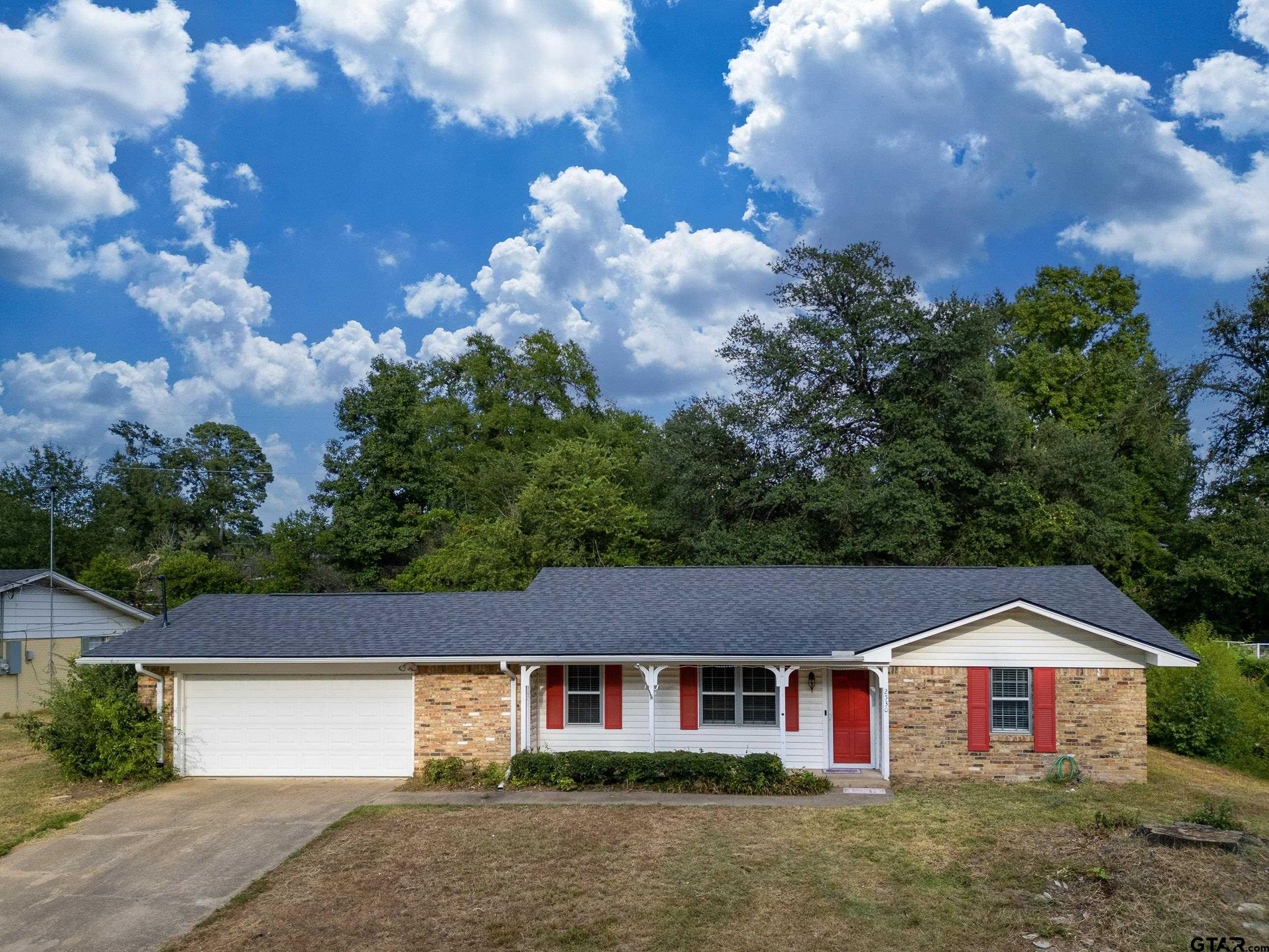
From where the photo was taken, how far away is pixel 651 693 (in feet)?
50.2

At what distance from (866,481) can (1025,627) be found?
38.1 ft

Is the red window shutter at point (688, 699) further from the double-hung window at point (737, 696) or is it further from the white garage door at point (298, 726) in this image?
the white garage door at point (298, 726)

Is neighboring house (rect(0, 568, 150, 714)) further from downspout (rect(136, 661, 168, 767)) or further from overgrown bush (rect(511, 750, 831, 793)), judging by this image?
overgrown bush (rect(511, 750, 831, 793))

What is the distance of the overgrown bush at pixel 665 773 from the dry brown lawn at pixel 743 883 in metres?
1.19

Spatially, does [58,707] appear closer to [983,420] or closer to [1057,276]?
[983,420]

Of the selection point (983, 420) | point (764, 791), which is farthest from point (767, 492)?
point (764, 791)

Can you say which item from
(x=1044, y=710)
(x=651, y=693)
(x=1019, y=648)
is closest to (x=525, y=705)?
(x=651, y=693)

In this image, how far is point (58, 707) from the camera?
1546cm

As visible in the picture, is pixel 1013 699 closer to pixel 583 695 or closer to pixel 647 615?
pixel 647 615

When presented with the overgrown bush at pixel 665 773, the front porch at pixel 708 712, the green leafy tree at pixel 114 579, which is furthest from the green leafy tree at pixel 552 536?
the green leafy tree at pixel 114 579

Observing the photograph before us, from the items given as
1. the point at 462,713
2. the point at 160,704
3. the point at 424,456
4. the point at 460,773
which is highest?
the point at 424,456

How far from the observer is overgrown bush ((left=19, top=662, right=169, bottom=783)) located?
50.8 feet

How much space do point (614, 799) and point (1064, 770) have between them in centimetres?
780

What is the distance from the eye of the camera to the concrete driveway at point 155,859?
9.04 m
